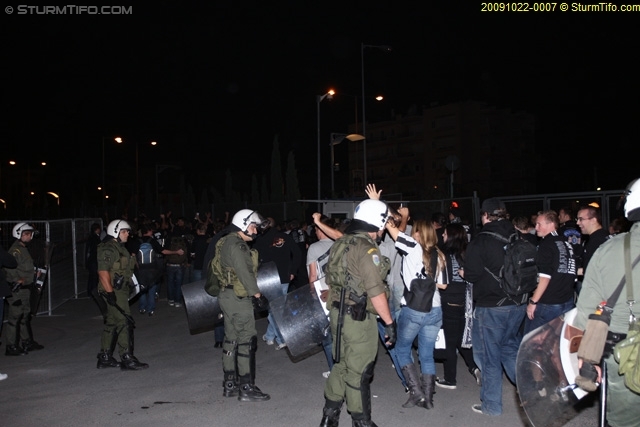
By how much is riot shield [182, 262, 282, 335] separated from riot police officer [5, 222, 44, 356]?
10.4 ft

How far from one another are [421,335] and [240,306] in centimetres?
208

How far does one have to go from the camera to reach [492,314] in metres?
5.72

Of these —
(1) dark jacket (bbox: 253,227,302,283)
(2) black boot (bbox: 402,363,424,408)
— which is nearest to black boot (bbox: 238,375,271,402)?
(2) black boot (bbox: 402,363,424,408)

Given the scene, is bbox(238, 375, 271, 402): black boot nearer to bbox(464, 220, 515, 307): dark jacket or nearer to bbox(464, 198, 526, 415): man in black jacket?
bbox(464, 198, 526, 415): man in black jacket

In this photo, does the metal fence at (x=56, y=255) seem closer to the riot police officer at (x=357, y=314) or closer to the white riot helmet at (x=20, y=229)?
the white riot helmet at (x=20, y=229)

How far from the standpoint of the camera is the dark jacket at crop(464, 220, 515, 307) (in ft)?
18.7

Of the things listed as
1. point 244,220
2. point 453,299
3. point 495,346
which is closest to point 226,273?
point 244,220

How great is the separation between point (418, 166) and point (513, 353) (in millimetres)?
65609

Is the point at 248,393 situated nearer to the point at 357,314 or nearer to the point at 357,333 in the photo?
the point at 357,333

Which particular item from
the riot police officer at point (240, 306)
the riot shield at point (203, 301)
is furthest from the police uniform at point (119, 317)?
the riot police officer at point (240, 306)

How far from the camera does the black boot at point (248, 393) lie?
255 inches

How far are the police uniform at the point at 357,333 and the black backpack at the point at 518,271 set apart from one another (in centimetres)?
126

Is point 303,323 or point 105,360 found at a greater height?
point 303,323

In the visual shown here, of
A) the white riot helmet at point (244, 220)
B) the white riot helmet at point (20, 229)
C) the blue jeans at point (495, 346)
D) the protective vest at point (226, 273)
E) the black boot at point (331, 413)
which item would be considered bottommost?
the black boot at point (331, 413)
